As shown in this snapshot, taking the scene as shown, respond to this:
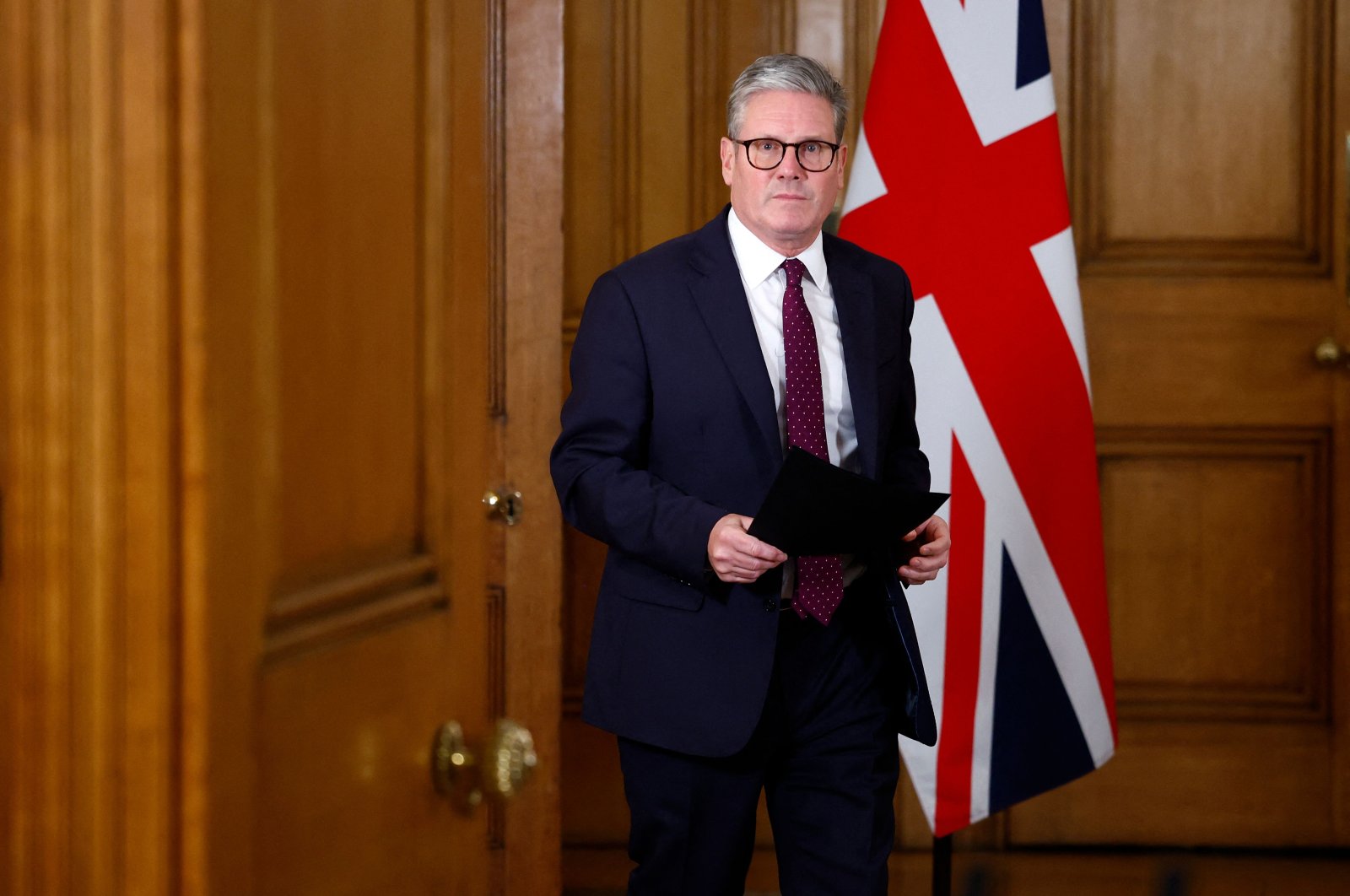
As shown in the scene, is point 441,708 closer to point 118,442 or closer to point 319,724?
point 319,724

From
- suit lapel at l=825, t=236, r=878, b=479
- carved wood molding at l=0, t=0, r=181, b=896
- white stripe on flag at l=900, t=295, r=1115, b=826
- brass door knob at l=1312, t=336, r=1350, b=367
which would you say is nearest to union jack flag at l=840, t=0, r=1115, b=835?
white stripe on flag at l=900, t=295, r=1115, b=826

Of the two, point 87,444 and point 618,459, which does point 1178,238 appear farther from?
point 87,444

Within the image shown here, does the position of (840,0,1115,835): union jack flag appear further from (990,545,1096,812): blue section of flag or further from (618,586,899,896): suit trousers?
(618,586,899,896): suit trousers

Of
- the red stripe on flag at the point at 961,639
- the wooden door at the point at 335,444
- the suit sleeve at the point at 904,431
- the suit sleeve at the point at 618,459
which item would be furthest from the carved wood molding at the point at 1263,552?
the wooden door at the point at 335,444

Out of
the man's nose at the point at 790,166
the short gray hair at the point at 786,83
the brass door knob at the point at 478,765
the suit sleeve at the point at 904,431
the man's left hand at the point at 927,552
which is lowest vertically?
the brass door knob at the point at 478,765

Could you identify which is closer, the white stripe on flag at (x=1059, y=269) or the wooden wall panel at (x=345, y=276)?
the wooden wall panel at (x=345, y=276)

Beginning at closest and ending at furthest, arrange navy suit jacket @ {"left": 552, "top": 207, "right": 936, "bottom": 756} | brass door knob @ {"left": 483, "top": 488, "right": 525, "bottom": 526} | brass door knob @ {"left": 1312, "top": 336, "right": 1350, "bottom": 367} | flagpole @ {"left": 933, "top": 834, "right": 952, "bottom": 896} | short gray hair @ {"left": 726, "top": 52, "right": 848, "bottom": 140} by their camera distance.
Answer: navy suit jacket @ {"left": 552, "top": 207, "right": 936, "bottom": 756} → short gray hair @ {"left": 726, "top": 52, "right": 848, "bottom": 140} → brass door knob @ {"left": 483, "top": 488, "right": 525, "bottom": 526} → flagpole @ {"left": 933, "top": 834, "right": 952, "bottom": 896} → brass door knob @ {"left": 1312, "top": 336, "right": 1350, "bottom": 367}

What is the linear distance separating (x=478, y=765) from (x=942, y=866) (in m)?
1.57

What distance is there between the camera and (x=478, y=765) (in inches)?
37.1

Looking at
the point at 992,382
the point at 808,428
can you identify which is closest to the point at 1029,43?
the point at 992,382

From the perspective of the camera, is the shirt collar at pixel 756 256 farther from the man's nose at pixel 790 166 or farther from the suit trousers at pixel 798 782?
the suit trousers at pixel 798 782

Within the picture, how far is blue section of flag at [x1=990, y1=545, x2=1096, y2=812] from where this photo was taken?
2359 millimetres

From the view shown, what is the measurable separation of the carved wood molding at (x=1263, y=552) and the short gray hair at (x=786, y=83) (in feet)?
4.59

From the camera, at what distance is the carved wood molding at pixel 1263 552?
291 centimetres
